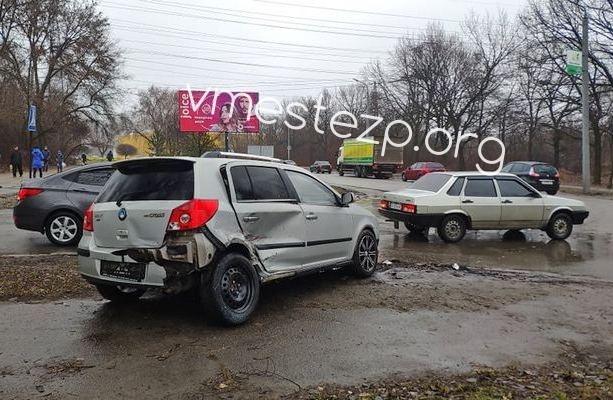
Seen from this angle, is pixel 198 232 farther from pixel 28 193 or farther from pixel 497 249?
pixel 497 249

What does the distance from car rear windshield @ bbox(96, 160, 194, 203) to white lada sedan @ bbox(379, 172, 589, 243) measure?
682 centimetres

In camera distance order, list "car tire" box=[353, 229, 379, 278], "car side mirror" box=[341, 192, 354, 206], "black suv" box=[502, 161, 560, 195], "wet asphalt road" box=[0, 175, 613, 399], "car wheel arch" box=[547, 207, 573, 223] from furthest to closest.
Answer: "black suv" box=[502, 161, 560, 195]
"car wheel arch" box=[547, 207, 573, 223]
"car tire" box=[353, 229, 379, 278]
"car side mirror" box=[341, 192, 354, 206]
"wet asphalt road" box=[0, 175, 613, 399]

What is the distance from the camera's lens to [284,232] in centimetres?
608

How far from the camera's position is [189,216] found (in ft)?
16.6

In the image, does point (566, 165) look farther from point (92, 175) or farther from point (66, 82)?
point (92, 175)

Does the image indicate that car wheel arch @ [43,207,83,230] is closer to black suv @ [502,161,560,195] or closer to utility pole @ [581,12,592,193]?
black suv @ [502,161,560,195]

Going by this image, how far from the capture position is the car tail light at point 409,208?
1123 centimetres

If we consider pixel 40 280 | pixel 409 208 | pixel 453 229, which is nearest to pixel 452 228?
pixel 453 229

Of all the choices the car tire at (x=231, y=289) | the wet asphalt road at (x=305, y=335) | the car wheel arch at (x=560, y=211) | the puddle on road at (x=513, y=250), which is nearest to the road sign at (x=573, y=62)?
the puddle on road at (x=513, y=250)

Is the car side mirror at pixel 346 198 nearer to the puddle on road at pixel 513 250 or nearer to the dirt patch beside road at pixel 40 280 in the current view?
the puddle on road at pixel 513 250

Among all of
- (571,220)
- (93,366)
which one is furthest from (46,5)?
(93,366)

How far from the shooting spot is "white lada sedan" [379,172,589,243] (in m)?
11.3

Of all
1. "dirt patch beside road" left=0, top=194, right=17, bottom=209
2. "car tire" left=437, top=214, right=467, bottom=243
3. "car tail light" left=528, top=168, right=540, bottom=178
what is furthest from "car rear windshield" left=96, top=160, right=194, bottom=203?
"car tail light" left=528, top=168, right=540, bottom=178

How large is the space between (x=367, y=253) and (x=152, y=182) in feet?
11.3
